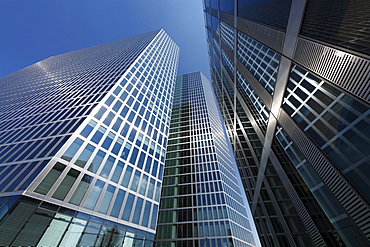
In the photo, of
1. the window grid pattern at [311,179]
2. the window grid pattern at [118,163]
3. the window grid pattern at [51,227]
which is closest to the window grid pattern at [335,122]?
the window grid pattern at [311,179]

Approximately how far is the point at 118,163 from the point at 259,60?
74.9 feet

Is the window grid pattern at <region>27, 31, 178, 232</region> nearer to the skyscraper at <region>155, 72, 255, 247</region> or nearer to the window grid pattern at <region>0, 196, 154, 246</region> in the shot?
the window grid pattern at <region>0, 196, 154, 246</region>

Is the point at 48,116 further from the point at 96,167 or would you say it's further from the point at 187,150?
the point at 187,150

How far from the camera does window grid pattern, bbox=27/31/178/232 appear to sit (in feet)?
59.4

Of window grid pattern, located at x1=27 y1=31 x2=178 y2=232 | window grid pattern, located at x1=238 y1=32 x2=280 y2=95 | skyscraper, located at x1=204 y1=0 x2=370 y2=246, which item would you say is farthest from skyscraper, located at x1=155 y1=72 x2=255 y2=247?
window grid pattern, located at x1=238 y1=32 x2=280 y2=95

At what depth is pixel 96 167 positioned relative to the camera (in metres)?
21.1

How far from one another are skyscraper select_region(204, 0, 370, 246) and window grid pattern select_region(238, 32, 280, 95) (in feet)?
0.27

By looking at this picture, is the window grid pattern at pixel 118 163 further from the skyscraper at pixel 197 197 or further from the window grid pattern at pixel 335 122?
the window grid pattern at pixel 335 122

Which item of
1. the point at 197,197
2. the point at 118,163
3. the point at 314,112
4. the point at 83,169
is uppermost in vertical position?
the point at 197,197

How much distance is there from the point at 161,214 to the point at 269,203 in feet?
113

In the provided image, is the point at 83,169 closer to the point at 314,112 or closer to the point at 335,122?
the point at 314,112

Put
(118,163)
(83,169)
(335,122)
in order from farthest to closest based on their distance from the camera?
(118,163), (83,169), (335,122)

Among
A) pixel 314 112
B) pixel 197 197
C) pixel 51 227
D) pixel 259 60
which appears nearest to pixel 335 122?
pixel 314 112

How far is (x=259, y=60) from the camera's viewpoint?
14.5 metres
